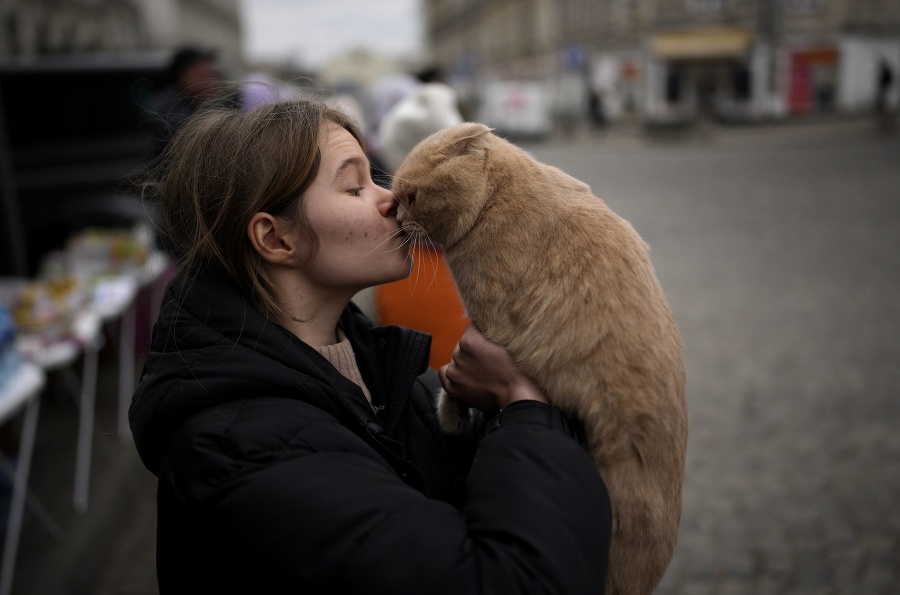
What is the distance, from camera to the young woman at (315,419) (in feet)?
3.14

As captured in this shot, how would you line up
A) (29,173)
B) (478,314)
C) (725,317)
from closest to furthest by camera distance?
1. (478,314)
2. (725,317)
3. (29,173)

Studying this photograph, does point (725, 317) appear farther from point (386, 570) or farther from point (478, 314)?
point (386, 570)

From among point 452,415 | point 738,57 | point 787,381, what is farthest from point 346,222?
point 738,57

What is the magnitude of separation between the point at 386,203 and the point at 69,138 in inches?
273

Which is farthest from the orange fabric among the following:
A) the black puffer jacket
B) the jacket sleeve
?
the jacket sleeve

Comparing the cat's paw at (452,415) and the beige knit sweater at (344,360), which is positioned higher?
the beige knit sweater at (344,360)

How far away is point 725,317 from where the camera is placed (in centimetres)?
613

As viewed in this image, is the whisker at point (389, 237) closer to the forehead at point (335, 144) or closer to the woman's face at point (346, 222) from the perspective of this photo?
the woman's face at point (346, 222)

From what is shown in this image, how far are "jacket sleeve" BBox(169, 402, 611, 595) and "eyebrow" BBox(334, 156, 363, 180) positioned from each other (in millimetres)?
502

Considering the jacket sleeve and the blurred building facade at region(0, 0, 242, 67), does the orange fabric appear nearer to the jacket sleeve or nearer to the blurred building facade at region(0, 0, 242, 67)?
the jacket sleeve

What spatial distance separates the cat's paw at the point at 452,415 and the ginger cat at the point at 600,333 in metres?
0.20

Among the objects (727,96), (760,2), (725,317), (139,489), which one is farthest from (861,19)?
(139,489)

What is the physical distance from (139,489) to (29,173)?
410 cm

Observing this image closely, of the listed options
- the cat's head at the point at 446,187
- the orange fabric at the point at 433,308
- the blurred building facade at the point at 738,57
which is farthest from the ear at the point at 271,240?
the blurred building facade at the point at 738,57
